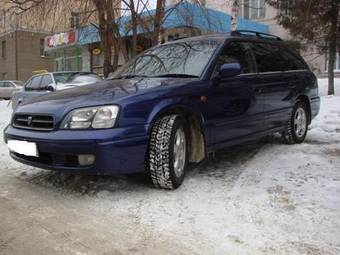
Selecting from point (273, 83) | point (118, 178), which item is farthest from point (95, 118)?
point (273, 83)

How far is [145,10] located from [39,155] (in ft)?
31.2

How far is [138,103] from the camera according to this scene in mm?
4281

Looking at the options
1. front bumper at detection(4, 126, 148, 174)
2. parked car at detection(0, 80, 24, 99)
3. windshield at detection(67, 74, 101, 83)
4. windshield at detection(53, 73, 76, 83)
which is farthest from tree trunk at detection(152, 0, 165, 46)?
parked car at detection(0, 80, 24, 99)

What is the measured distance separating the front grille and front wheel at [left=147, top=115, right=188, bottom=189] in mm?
990

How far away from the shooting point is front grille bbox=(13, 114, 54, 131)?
438cm

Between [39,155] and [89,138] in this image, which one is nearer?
[89,138]

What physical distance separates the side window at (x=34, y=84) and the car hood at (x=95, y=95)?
886 centimetres

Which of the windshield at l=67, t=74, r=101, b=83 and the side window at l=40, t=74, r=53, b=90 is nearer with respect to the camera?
the side window at l=40, t=74, r=53, b=90

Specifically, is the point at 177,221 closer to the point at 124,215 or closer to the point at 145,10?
the point at 124,215

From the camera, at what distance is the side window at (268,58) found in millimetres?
6121

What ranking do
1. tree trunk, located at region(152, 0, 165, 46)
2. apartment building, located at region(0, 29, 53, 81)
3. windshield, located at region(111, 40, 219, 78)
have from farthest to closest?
1. apartment building, located at region(0, 29, 53, 81)
2. tree trunk, located at region(152, 0, 165, 46)
3. windshield, located at region(111, 40, 219, 78)

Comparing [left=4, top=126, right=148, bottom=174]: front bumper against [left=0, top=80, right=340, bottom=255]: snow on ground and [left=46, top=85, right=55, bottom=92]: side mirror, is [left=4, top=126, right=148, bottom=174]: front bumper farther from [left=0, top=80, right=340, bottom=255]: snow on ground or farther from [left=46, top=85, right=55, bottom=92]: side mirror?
[left=46, top=85, right=55, bottom=92]: side mirror

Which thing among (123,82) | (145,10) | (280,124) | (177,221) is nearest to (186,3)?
(145,10)

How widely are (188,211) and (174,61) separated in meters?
2.05
